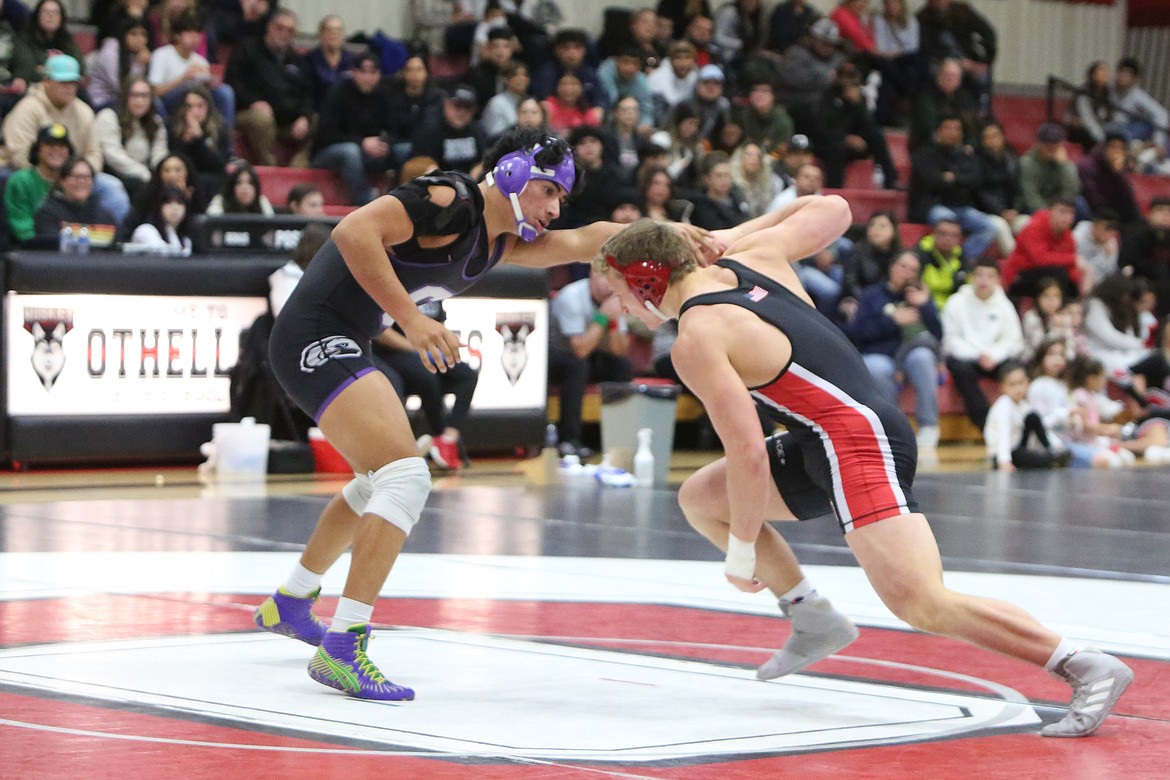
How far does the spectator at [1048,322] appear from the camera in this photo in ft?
43.7

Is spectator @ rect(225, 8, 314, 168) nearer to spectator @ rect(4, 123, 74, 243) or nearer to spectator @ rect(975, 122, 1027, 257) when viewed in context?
spectator @ rect(4, 123, 74, 243)

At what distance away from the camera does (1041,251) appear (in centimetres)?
1448

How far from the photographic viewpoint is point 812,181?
42.8 feet

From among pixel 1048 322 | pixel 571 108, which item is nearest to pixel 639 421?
pixel 571 108

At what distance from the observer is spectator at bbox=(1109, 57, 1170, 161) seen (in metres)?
18.0

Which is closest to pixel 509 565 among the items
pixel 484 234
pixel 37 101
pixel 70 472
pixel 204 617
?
pixel 204 617

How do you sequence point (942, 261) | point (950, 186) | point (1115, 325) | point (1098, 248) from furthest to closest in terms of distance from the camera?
point (1098, 248) → point (950, 186) → point (1115, 325) → point (942, 261)

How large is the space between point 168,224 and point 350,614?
667cm

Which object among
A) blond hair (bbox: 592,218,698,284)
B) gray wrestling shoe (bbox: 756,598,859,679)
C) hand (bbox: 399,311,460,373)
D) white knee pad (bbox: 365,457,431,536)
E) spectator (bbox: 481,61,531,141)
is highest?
spectator (bbox: 481,61,531,141)

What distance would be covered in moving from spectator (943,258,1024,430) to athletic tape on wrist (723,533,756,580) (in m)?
9.33

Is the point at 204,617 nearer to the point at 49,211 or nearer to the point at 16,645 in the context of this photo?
the point at 16,645

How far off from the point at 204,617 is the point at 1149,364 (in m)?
10.4

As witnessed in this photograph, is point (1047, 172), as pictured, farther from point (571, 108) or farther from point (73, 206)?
point (73, 206)

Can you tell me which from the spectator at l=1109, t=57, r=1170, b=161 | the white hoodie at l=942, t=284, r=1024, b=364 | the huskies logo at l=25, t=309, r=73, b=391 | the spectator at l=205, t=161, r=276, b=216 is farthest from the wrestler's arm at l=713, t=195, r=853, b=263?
the spectator at l=1109, t=57, r=1170, b=161
